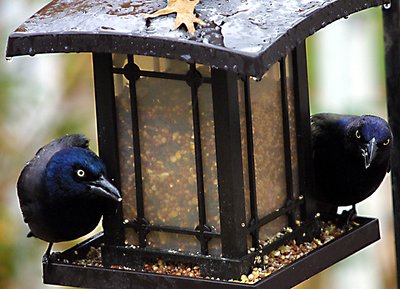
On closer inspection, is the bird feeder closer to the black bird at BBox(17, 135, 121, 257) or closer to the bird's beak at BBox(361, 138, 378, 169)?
the black bird at BBox(17, 135, 121, 257)

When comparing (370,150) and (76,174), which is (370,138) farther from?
(76,174)

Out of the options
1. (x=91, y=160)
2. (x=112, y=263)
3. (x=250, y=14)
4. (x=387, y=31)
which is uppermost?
(x=250, y=14)

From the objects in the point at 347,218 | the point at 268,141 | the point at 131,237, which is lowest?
the point at 347,218

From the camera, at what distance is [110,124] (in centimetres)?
333

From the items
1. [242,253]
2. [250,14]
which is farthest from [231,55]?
[242,253]

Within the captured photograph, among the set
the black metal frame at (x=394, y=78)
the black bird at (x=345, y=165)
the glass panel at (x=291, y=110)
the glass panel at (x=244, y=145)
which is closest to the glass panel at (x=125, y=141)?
the glass panel at (x=244, y=145)

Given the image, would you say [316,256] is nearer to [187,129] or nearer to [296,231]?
[296,231]

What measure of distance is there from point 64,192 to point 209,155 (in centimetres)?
50

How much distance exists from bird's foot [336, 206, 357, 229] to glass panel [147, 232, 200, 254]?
0.64 meters

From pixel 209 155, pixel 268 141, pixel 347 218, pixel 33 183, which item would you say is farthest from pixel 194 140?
pixel 347 218

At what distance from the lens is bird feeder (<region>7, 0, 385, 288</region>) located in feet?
9.73

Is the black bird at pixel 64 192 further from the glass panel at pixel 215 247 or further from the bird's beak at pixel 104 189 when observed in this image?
the glass panel at pixel 215 247

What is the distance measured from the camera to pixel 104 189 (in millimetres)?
3234

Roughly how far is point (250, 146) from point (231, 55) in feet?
1.68
